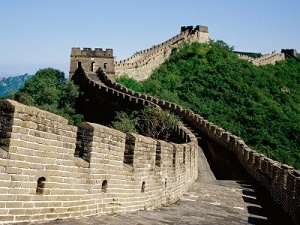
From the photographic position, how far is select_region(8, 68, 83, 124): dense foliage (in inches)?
1492

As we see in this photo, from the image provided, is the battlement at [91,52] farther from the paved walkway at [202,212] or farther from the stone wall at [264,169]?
the paved walkway at [202,212]

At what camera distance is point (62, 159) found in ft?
20.5

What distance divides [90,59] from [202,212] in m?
40.9

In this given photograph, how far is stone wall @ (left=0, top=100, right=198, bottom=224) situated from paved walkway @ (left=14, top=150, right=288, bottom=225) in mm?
253

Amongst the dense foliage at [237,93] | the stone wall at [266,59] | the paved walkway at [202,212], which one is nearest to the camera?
the paved walkway at [202,212]

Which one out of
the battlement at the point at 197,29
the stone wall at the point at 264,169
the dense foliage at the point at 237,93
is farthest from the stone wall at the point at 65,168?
the battlement at the point at 197,29

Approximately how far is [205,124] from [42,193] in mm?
25564

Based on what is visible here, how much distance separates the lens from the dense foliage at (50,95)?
37906 millimetres

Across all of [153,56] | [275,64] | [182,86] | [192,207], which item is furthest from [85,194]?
[275,64]

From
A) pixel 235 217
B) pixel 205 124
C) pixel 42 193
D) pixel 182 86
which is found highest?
pixel 182 86

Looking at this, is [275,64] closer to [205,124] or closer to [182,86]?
[182,86]

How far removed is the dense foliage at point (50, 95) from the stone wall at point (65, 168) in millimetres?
27661

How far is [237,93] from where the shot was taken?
47531 mm

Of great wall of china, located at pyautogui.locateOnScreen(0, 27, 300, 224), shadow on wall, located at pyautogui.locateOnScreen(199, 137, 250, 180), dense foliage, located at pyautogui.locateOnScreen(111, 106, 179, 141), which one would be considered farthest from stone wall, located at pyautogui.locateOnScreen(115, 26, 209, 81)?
great wall of china, located at pyautogui.locateOnScreen(0, 27, 300, 224)
